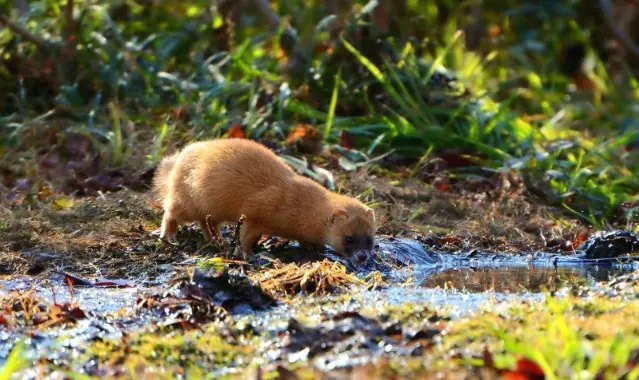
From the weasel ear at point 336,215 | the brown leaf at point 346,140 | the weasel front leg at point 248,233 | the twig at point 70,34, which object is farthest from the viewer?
the twig at point 70,34

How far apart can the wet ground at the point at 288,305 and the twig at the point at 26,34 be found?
416 centimetres

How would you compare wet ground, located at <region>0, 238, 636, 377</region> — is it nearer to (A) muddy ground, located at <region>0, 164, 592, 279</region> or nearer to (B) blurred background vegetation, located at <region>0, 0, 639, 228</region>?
(A) muddy ground, located at <region>0, 164, 592, 279</region>

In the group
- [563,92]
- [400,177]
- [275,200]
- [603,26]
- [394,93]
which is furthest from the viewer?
[603,26]

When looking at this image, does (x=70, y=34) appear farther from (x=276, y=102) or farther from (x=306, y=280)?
(x=306, y=280)

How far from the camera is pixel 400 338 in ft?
12.5

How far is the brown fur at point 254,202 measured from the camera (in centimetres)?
625

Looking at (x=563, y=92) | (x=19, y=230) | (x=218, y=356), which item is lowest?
(x=563, y=92)

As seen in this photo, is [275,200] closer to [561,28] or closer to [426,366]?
[426,366]

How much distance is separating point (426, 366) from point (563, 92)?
9574 millimetres

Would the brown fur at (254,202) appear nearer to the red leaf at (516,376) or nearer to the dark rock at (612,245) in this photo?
the dark rock at (612,245)

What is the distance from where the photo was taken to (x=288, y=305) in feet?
15.3

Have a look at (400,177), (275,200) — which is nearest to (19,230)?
(275,200)

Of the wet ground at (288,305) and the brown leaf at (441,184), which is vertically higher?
the wet ground at (288,305)

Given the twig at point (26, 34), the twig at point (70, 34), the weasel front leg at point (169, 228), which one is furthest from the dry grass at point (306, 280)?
the twig at point (26, 34)
